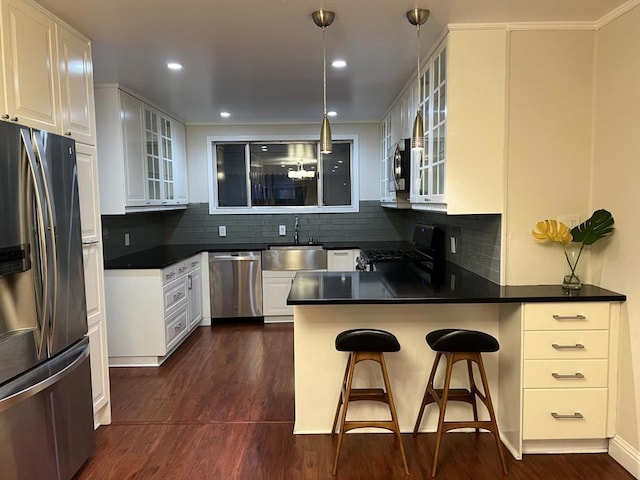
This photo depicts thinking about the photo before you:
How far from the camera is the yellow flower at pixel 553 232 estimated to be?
249 cm

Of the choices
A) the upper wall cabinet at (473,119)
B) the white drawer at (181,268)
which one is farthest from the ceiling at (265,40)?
the white drawer at (181,268)

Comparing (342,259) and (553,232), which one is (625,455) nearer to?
(553,232)

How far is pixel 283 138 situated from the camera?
549cm

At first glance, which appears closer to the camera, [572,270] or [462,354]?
[462,354]

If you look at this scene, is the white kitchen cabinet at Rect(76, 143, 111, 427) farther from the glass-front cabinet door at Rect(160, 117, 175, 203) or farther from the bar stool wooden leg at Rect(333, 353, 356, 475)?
the glass-front cabinet door at Rect(160, 117, 175, 203)

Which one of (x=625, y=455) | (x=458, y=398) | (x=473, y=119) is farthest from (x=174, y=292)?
(x=625, y=455)

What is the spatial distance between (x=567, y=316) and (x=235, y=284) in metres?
3.63

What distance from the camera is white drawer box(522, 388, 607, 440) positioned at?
2.40m

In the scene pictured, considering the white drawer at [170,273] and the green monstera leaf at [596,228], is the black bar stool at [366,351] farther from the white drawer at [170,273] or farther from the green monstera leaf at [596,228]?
the white drawer at [170,273]

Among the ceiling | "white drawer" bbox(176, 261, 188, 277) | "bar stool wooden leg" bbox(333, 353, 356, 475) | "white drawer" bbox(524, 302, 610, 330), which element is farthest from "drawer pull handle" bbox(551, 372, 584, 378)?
"white drawer" bbox(176, 261, 188, 277)

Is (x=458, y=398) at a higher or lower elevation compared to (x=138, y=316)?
lower

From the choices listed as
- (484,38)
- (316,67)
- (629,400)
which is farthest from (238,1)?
(629,400)

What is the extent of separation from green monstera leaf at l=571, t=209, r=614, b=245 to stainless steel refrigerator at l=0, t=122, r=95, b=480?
9.07 feet

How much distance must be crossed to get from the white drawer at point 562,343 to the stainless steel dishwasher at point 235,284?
10.9 feet
